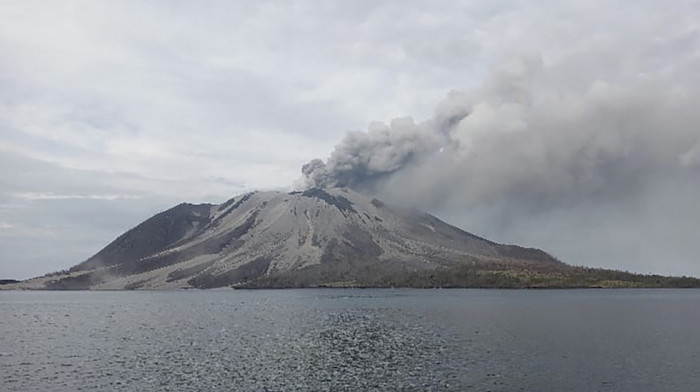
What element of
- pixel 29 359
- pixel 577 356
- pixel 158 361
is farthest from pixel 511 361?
pixel 29 359

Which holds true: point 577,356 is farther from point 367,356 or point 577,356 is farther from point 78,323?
point 78,323

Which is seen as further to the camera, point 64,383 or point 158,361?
point 158,361

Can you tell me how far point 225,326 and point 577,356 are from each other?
64.8 metres

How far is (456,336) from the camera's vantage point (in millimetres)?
88812

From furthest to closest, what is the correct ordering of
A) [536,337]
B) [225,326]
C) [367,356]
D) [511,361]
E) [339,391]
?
[225,326], [536,337], [367,356], [511,361], [339,391]

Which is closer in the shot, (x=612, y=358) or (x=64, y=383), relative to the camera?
(x=64, y=383)

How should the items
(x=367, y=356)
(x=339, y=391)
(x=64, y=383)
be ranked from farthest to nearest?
(x=367, y=356) < (x=64, y=383) < (x=339, y=391)

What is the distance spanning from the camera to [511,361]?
65.3m

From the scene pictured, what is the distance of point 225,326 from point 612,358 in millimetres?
68239

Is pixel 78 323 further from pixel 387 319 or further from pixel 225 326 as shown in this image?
pixel 387 319

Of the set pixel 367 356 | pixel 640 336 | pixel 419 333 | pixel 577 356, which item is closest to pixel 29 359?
pixel 367 356

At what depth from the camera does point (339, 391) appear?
52344 millimetres

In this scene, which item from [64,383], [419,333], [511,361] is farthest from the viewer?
[419,333]

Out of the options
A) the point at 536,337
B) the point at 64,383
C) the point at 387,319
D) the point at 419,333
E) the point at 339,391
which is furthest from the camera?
the point at 387,319
